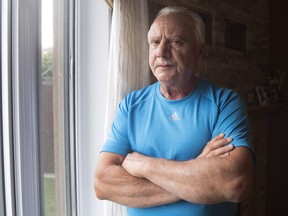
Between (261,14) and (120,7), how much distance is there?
2127 millimetres

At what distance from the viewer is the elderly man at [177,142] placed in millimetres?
971

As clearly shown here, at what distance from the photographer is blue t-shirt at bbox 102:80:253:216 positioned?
1080 mm

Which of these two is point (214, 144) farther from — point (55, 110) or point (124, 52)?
point (55, 110)

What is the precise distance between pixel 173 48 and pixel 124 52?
273mm

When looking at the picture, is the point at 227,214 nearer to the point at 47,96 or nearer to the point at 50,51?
the point at 47,96

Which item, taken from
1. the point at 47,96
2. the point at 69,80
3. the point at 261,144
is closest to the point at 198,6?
the point at 69,80

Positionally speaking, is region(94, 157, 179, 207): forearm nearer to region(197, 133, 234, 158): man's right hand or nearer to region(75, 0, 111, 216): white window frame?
region(197, 133, 234, 158): man's right hand

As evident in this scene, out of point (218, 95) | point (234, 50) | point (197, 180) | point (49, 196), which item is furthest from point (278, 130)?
point (49, 196)

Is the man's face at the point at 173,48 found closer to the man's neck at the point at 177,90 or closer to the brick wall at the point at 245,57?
the man's neck at the point at 177,90

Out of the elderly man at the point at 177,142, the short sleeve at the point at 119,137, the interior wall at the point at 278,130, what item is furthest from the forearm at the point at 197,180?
the interior wall at the point at 278,130

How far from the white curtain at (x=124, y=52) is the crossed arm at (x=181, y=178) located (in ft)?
0.93

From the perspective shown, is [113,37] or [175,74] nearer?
[175,74]

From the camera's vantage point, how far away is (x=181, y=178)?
3.19ft

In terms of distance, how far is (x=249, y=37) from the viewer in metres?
2.65
